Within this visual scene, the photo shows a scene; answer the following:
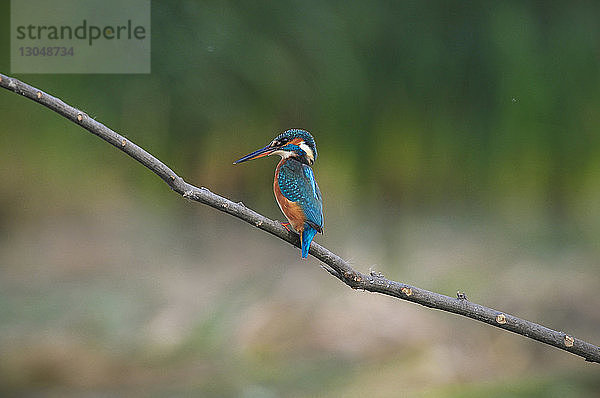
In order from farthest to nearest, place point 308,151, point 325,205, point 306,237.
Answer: point 325,205, point 308,151, point 306,237

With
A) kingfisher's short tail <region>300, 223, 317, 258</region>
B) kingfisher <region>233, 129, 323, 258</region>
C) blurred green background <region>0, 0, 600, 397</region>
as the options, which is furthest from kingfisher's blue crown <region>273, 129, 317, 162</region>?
blurred green background <region>0, 0, 600, 397</region>

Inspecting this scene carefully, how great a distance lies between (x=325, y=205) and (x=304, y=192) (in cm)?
100

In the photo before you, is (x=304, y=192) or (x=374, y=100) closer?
(x=304, y=192)

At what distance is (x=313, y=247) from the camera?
0.95m

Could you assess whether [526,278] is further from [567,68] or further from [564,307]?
[567,68]

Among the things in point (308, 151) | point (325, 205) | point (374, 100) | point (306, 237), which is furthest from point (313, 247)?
point (374, 100)

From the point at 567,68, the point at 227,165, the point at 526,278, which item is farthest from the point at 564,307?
the point at 227,165

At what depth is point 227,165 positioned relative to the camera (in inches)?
79.4

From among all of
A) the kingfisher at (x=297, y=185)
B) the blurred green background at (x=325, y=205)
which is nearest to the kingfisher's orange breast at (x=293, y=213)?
the kingfisher at (x=297, y=185)

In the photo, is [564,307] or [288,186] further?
[564,307]

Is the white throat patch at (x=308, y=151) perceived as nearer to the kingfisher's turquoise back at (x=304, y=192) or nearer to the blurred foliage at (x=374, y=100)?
the kingfisher's turquoise back at (x=304, y=192)

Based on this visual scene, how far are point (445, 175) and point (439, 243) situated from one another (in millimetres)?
205

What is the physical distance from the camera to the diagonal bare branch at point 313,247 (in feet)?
2.62

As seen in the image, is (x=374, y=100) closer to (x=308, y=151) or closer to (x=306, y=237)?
(x=308, y=151)
